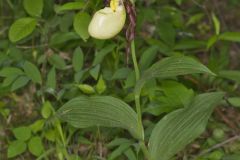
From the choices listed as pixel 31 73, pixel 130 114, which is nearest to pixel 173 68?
pixel 130 114

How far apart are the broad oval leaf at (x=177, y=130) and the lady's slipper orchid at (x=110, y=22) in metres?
0.35

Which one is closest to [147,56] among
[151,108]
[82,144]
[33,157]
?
[151,108]

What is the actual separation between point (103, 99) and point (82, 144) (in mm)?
392

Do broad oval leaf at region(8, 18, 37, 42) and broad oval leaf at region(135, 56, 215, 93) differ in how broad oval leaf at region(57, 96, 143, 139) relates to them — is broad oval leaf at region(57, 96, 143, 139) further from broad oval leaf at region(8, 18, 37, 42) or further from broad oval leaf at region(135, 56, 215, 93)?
broad oval leaf at region(8, 18, 37, 42)

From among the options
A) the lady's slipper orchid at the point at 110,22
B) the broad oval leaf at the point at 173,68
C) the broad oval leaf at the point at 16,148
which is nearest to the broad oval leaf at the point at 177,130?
the broad oval leaf at the point at 173,68

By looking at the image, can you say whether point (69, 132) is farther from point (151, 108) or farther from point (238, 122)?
point (238, 122)

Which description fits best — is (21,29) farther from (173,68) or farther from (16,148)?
(173,68)

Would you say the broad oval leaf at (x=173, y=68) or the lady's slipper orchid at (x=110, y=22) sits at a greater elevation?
the lady's slipper orchid at (x=110, y=22)

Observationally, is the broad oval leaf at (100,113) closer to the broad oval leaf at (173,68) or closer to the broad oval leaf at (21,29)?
the broad oval leaf at (173,68)

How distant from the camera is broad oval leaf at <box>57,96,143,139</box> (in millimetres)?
1467

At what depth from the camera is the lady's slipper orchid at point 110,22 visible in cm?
145

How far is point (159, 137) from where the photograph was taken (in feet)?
4.87

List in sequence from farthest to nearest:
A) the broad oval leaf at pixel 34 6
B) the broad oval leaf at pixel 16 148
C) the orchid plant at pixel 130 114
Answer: the broad oval leaf at pixel 34 6
the broad oval leaf at pixel 16 148
the orchid plant at pixel 130 114

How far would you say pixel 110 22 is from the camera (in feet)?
4.75
